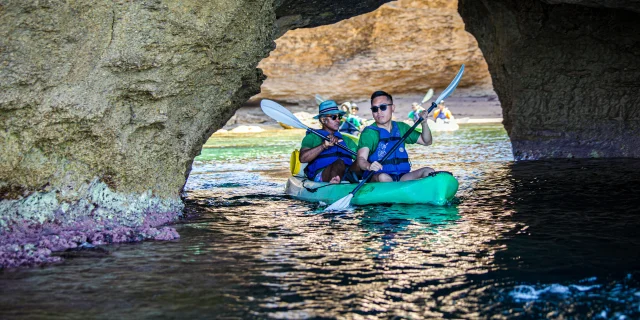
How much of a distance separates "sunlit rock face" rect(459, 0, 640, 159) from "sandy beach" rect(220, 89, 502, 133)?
14440mm

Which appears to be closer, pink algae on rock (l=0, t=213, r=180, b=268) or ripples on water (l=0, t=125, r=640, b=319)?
ripples on water (l=0, t=125, r=640, b=319)

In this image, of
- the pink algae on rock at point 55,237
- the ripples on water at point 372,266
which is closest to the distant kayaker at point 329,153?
the ripples on water at point 372,266

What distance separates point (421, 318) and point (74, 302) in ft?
4.95

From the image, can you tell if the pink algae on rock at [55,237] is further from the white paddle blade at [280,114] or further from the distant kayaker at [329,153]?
the white paddle blade at [280,114]

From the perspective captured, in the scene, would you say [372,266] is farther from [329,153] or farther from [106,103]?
[329,153]

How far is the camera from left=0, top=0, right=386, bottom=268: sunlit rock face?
4395 millimetres

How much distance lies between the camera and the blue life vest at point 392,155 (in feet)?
20.2

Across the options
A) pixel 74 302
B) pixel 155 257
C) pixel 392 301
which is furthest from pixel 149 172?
pixel 392 301

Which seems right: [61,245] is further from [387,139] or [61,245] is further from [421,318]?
[387,139]

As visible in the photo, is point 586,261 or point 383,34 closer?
point 586,261

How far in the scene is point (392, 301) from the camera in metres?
3.06

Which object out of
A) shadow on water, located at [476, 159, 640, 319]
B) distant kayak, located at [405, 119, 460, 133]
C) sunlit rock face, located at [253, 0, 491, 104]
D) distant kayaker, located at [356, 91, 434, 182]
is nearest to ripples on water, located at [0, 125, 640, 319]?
shadow on water, located at [476, 159, 640, 319]

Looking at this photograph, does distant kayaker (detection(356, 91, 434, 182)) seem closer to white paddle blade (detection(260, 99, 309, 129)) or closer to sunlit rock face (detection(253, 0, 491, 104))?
white paddle blade (detection(260, 99, 309, 129))

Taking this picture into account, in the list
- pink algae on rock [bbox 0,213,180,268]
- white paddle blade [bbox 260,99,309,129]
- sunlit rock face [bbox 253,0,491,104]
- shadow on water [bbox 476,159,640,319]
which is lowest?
shadow on water [bbox 476,159,640,319]
